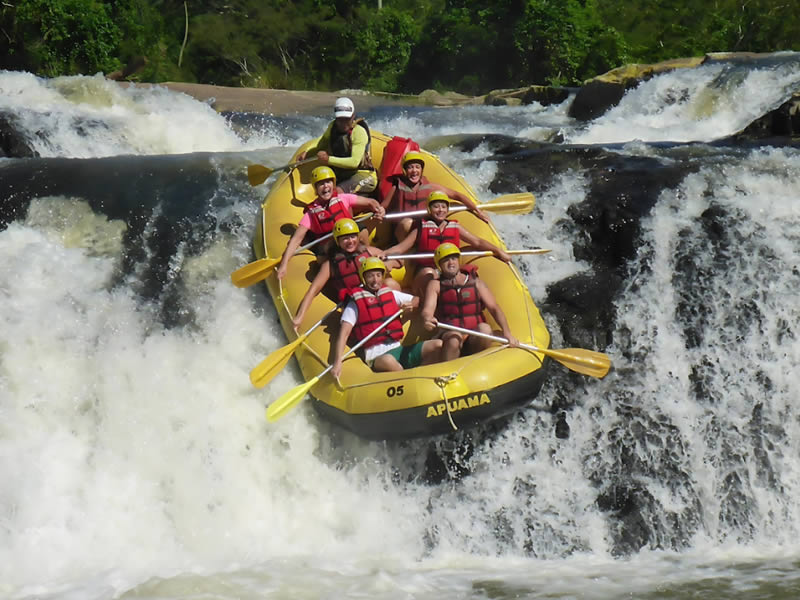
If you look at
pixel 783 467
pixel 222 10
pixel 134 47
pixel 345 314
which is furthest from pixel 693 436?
pixel 222 10

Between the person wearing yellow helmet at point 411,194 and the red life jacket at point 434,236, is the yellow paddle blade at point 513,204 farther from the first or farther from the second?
the red life jacket at point 434,236

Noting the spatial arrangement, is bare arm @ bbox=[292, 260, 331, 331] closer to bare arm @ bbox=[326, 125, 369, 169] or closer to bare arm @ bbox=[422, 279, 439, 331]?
bare arm @ bbox=[422, 279, 439, 331]

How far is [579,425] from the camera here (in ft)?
18.5

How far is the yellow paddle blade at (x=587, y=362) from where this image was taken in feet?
17.7

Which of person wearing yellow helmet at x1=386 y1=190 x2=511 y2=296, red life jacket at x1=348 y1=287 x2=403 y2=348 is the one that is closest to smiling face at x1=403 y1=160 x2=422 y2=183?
person wearing yellow helmet at x1=386 y1=190 x2=511 y2=296

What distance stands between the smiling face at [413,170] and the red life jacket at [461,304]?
1060 millimetres

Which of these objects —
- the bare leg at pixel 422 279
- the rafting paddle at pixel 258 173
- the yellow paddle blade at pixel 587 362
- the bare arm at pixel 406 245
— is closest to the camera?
the yellow paddle blade at pixel 587 362

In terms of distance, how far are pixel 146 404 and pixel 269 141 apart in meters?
5.80

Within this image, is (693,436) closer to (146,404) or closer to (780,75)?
(146,404)

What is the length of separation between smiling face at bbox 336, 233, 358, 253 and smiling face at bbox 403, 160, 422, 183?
0.78 m

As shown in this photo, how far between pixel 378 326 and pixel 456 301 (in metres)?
0.47

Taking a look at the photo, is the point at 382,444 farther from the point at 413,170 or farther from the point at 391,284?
the point at 413,170

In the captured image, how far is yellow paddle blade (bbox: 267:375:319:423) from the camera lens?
530 centimetres

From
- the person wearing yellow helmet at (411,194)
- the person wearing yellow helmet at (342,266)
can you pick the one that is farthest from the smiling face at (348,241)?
the person wearing yellow helmet at (411,194)
